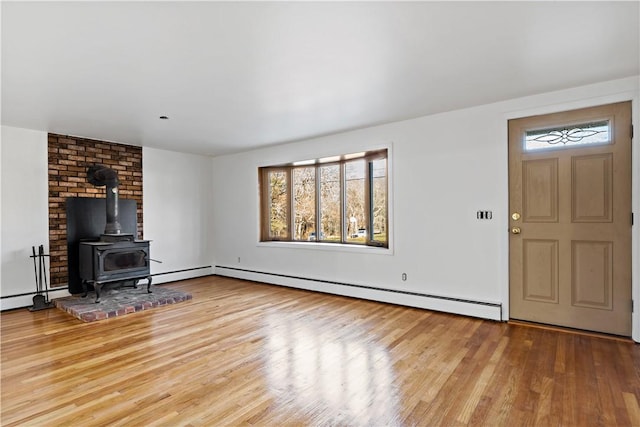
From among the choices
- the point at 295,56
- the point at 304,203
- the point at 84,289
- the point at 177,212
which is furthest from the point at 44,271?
the point at 295,56

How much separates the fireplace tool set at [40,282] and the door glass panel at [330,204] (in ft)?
12.5

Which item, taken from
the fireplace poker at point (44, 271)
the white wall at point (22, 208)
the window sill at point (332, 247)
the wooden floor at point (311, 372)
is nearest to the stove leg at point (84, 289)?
the fireplace poker at point (44, 271)

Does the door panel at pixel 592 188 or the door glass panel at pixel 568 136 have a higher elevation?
the door glass panel at pixel 568 136

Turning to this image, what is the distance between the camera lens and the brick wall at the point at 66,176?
467cm

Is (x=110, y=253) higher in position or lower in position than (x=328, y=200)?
lower

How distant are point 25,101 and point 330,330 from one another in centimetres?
382

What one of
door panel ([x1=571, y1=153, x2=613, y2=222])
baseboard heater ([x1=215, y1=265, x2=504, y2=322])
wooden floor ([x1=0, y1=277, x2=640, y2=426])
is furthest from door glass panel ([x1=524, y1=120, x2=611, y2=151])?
wooden floor ([x1=0, y1=277, x2=640, y2=426])

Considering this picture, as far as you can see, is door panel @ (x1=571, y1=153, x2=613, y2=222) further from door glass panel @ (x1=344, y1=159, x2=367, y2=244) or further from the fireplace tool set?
the fireplace tool set

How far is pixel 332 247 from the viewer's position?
16.6 ft

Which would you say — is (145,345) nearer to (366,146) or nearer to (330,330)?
(330,330)

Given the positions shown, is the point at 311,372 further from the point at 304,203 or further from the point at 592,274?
the point at 304,203

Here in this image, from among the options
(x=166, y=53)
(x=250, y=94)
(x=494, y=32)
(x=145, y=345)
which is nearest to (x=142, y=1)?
(x=166, y=53)

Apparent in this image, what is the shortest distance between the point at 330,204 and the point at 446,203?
197cm

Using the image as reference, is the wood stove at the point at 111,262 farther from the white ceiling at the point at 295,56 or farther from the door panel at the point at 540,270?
the door panel at the point at 540,270
